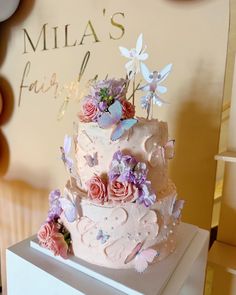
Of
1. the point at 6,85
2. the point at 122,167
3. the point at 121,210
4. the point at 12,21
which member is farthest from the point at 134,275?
the point at 12,21

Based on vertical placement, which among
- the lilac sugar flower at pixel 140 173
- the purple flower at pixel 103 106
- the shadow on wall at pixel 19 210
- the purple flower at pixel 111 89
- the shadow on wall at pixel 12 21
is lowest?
the shadow on wall at pixel 19 210

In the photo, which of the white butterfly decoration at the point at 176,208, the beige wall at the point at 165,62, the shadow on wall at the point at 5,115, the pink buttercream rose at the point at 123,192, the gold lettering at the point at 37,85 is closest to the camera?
the pink buttercream rose at the point at 123,192

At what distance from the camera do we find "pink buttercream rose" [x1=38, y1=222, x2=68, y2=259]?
2.76 ft

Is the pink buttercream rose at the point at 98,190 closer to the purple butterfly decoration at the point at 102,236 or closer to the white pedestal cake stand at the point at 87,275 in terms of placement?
the purple butterfly decoration at the point at 102,236

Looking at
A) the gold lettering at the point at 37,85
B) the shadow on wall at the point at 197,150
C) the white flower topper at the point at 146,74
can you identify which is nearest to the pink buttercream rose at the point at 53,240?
the white flower topper at the point at 146,74

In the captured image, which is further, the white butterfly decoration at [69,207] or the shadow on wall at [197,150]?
the shadow on wall at [197,150]

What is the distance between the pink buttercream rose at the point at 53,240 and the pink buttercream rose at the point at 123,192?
0.79ft

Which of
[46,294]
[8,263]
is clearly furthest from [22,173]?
[46,294]

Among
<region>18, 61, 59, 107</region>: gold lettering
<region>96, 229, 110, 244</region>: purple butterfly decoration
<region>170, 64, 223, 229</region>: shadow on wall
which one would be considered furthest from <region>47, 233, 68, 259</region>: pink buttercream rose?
<region>18, 61, 59, 107</region>: gold lettering

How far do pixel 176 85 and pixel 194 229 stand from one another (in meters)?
0.61

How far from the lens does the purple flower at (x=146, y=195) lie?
2.46 ft

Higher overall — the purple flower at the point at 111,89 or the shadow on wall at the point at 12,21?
the shadow on wall at the point at 12,21

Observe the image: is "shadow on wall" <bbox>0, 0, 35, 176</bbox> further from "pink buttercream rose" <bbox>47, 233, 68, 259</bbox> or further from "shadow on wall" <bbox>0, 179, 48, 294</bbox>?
"pink buttercream rose" <bbox>47, 233, 68, 259</bbox>

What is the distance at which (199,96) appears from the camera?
1.17m
